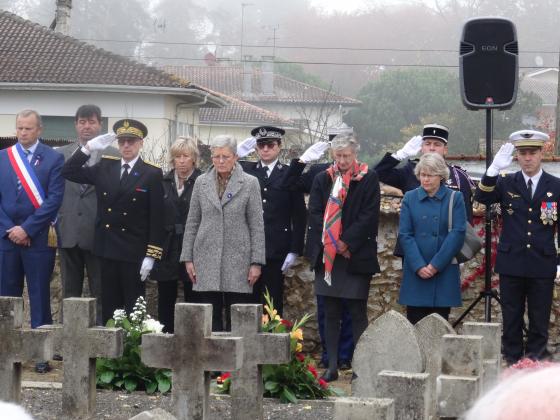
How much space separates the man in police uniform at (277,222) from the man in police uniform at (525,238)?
1.35 meters

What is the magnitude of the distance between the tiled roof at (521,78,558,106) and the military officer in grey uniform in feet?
236

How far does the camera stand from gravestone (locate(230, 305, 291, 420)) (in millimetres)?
6027

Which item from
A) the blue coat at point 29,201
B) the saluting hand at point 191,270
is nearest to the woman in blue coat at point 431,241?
the saluting hand at point 191,270

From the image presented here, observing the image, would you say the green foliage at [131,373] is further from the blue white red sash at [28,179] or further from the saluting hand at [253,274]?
the blue white red sash at [28,179]

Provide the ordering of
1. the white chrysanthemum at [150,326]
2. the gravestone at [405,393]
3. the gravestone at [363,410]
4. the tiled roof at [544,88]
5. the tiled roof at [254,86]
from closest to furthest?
1. the gravestone at [363,410]
2. the gravestone at [405,393]
3. the white chrysanthemum at [150,326]
4. the tiled roof at [254,86]
5. the tiled roof at [544,88]

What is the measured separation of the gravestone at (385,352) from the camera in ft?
17.3

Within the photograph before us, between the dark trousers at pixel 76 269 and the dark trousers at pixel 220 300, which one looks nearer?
the dark trousers at pixel 220 300

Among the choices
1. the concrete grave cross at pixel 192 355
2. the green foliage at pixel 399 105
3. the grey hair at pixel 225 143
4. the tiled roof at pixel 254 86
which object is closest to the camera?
the concrete grave cross at pixel 192 355

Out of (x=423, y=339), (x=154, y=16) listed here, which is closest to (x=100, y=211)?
(x=423, y=339)

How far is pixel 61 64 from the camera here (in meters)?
36.5

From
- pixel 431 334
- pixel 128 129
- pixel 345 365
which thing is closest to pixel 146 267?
pixel 128 129

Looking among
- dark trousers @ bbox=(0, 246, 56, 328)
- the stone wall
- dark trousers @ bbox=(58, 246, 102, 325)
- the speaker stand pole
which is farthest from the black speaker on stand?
A: dark trousers @ bbox=(0, 246, 56, 328)

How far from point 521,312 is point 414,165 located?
136 cm

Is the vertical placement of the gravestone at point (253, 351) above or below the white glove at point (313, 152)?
below
